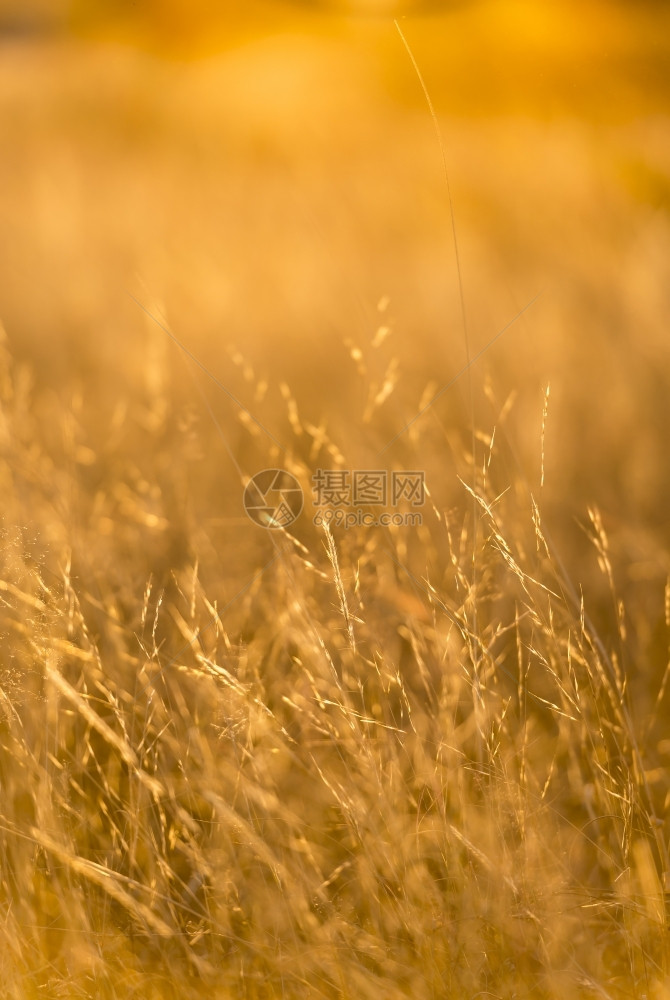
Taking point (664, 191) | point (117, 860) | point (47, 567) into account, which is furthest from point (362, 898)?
point (664, 191)

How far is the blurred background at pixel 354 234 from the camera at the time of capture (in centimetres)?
159

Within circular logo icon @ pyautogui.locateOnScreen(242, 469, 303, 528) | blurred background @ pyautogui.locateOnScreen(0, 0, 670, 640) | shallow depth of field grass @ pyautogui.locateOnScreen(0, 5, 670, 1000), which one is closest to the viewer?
shallow depth of field grass @ pyautogui.locateOnScreen(0, 5, 670, 1000)

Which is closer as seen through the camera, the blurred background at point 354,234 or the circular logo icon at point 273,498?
the circular logo icon at point 273,498

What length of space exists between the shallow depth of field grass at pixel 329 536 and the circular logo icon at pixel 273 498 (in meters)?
0.05

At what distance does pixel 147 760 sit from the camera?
2.79 ft

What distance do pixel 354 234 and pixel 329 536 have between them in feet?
6.82

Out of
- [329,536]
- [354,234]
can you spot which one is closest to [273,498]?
[329,536]

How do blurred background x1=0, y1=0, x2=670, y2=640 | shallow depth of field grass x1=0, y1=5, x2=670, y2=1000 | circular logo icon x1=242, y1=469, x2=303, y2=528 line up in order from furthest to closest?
blurred background x1=0, y1=0, x2=670, y2=640
circular logo icon x1=242, y1=469, x2=303, y2=528
shallow depth of field grass x1=0, y1=5, x2=670, y2=1000

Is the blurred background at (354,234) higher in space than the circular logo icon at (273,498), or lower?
higher

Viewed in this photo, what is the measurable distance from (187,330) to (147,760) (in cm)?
154

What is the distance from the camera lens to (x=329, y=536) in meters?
0.75

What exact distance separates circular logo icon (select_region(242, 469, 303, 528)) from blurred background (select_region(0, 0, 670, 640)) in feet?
0.25

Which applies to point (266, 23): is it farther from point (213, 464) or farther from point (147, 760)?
point (147, 760)

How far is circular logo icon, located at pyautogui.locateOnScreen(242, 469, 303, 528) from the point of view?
1.24 m
